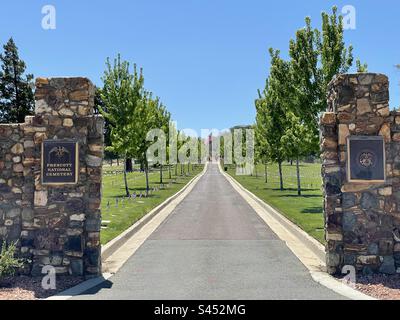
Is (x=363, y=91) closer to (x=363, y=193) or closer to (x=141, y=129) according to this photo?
(x=363, y=193)

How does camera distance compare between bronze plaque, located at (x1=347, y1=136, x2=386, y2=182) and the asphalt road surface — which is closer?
the asphalt road surface

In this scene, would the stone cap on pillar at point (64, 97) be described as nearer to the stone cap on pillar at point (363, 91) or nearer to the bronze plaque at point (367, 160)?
the stone cap on pillar at point (363, 91)

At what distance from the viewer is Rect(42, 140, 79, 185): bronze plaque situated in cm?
923

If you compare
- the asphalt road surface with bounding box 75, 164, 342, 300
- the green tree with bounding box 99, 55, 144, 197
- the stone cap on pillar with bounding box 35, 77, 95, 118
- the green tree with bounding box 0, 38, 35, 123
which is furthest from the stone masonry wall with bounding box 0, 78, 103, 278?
the green tree with bounding box 0, 38, 35, 123

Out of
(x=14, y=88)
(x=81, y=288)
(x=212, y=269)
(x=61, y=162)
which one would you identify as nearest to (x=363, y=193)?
(x=212, y=269)

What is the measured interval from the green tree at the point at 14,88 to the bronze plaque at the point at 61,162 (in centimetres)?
4092

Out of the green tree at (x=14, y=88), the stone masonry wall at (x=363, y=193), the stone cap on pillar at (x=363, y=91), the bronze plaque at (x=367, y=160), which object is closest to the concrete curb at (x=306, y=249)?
the stone masonry wall at (x=363, y=193)

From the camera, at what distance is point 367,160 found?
9.08 m

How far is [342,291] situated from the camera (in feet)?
25.8

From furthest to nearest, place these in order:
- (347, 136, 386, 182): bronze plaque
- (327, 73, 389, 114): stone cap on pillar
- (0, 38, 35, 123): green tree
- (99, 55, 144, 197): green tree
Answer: (0, 38, 35, 123): green tree < (99, 55, 144, 197): green tree < (327, 73, 389, 114): stone cap on pillar < (347, 136, 386, 182): bronze plaque

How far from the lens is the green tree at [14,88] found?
46341 millimetres

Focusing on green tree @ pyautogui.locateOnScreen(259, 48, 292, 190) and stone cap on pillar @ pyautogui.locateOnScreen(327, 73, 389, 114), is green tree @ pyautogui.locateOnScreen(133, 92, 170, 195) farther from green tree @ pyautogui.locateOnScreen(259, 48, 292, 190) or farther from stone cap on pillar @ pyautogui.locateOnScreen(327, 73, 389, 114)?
stone cap on pillar @ pyautogui.locateOnScreen(327, 73, 389, 114)

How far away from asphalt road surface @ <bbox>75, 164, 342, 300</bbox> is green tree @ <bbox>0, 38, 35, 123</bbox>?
37.6 m

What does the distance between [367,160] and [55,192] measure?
7426 mm
